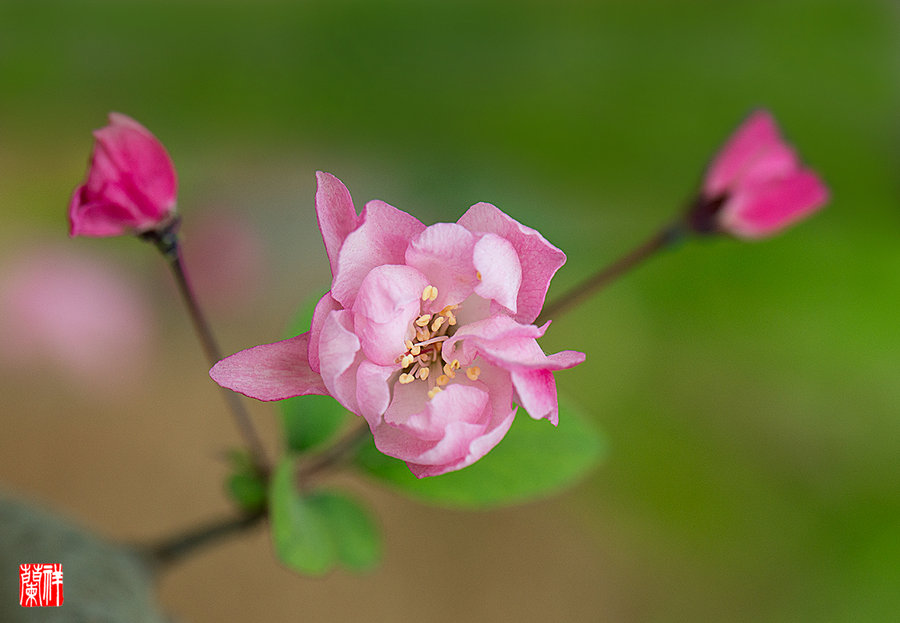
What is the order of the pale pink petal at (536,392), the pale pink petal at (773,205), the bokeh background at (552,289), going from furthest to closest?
1. the bokeh background at (552,289)
2. the pale pink petal at (773,205)
3. the pale pink petal at (536,392)

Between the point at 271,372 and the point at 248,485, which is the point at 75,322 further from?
the point at 271,372

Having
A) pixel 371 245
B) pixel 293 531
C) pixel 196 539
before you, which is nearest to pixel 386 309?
pixel 371 245

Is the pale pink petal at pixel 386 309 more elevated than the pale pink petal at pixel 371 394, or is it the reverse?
the pale pink petal at pixel 386 309

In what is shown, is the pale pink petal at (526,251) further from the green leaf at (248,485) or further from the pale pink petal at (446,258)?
the green leaf at (248,485)

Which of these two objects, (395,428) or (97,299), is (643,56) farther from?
(395,428)

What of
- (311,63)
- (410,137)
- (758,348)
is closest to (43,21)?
(311,63)

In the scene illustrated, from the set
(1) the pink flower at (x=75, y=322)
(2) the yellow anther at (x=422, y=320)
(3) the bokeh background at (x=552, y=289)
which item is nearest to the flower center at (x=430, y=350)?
(2) the yellow anther at (x=422, y=320)

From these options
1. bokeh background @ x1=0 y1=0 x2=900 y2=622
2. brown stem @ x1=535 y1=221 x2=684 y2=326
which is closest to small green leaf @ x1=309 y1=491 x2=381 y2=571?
brown stem @ x1=535 y1=221 x2=684 y2=326

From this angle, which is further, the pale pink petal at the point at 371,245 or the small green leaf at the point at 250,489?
the small green leaf at the point at 250,489

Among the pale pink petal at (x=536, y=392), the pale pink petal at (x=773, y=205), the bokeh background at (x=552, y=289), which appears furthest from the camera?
the bokeh background at (x=552, y=289)
